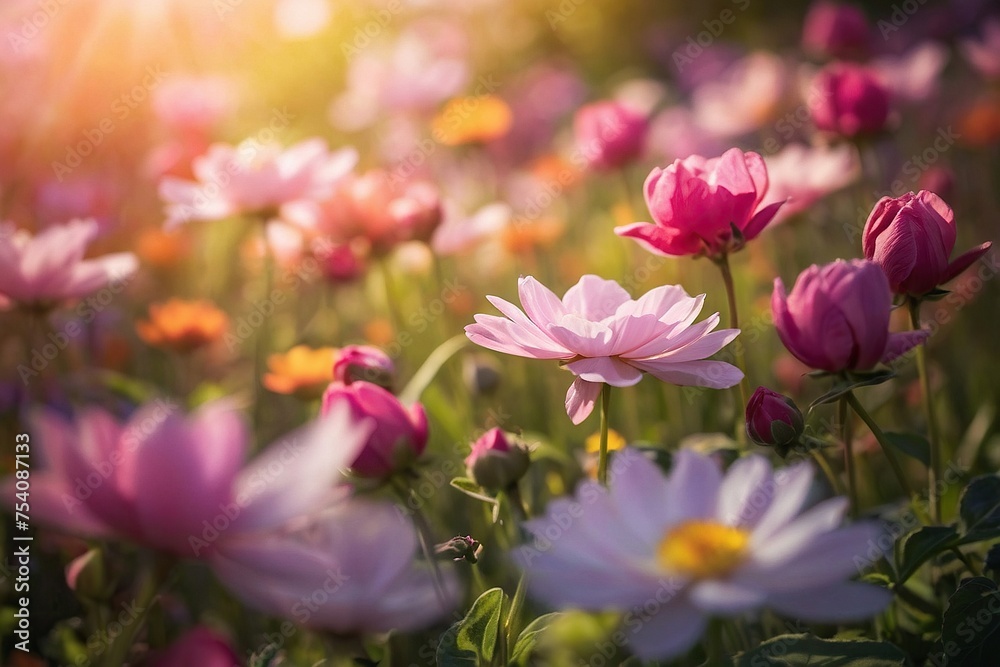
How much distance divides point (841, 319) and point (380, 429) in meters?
0.33

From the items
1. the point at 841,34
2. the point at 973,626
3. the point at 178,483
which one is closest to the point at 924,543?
the point at 973,626

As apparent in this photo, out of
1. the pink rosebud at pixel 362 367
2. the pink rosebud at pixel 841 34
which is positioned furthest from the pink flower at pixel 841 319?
the pink rosebud at pixel 841 34

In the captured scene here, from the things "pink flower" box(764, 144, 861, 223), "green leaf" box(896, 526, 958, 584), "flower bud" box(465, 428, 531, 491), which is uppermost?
"pink flower" box(764, 144, 861, 223)

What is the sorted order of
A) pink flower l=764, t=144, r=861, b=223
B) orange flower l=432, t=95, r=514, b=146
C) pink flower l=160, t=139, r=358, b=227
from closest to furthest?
pink flower l=160, t=139, r=358, b=227, pink flower l=764, t=144, r=861, b=223, orange flower l=432, t=95, r=514, b=146

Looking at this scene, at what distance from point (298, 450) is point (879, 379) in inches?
15.1

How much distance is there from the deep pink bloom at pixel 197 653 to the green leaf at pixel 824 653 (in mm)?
335

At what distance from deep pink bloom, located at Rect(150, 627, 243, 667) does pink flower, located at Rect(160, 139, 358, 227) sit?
0.67 metres

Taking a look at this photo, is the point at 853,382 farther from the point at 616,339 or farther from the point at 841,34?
the point at 841,34

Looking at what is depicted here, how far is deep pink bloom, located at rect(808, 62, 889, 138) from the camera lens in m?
1.18

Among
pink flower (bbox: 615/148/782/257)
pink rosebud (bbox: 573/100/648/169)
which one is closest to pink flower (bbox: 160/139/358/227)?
pink flower (bbox: 615/148/782/257)

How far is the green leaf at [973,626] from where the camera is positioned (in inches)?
23.0

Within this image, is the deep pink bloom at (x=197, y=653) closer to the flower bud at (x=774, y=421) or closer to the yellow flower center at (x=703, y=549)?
the yellow flower center at (x=703, y=549)

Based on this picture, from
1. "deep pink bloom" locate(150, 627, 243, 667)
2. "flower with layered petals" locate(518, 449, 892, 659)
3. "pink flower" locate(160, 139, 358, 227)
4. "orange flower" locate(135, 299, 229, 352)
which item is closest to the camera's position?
"flower with layered petals" locate(518, 449, 892, 659)

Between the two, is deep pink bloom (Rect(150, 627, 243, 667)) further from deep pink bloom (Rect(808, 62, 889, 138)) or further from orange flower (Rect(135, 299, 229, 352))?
deep pink bloom (Rect(808, 62, 889, 138))
